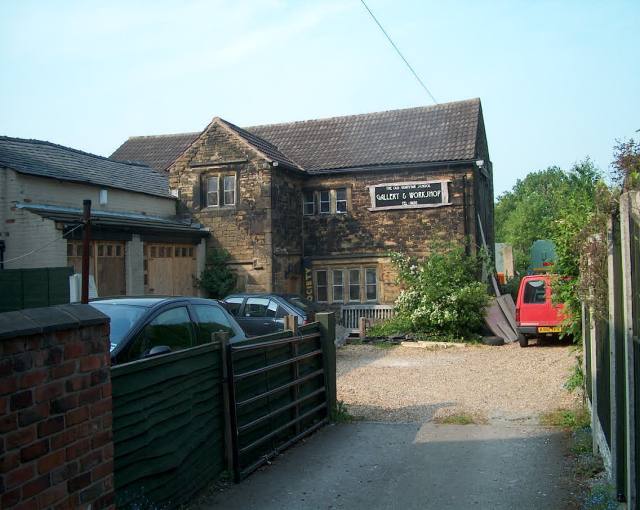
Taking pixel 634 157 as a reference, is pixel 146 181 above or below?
above

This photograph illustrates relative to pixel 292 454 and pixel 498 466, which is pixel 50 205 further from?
pixel 498 466

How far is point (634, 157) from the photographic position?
4812 millimetres

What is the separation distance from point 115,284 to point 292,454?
450 inches

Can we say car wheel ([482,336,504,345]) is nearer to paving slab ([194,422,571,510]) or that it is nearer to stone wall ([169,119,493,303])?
stone wall ([169,119,493,303])

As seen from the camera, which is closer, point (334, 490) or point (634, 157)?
point (634, 157)

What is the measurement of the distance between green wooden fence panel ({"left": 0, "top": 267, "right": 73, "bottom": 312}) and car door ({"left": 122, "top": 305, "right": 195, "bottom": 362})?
637 centimetres

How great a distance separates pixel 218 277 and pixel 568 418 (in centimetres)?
1431

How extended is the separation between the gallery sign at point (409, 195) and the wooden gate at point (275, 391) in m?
13.5

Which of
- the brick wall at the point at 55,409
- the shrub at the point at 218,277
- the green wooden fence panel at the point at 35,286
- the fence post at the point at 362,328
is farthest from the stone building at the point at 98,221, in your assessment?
the brick wall at the point at 55,409

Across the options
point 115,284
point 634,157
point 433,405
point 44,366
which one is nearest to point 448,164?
point 115,284

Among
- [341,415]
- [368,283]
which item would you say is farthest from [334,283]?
[341,415]

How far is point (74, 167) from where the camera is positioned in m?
18.9

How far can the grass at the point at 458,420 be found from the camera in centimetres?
914

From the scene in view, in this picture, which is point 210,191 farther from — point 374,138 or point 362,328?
point 362,328
